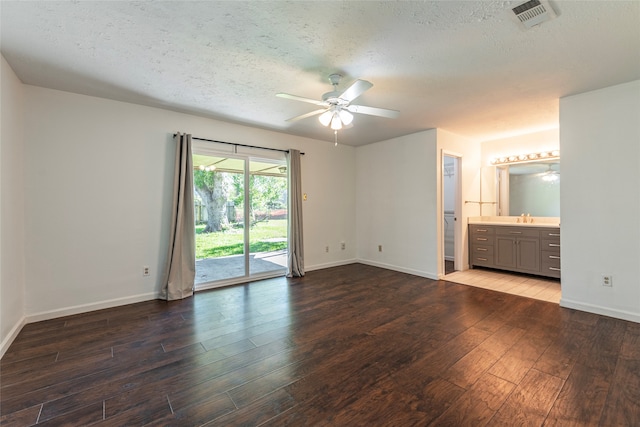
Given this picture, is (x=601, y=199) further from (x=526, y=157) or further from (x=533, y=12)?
(x=533, y=12)

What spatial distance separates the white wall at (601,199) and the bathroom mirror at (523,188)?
5.76ft

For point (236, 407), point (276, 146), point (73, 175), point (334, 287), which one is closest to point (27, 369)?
point (236, 407)

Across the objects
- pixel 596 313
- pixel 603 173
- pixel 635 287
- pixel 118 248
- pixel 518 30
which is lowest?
pixel 596 313

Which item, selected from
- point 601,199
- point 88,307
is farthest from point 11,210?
point 601,199

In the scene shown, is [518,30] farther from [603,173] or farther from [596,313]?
[596,313]

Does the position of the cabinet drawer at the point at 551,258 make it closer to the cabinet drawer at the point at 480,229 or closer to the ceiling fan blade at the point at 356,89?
the cabinet drawer at the point at 480,229

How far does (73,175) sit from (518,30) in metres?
4.54

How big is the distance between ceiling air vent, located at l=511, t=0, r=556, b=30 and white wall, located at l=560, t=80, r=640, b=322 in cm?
199

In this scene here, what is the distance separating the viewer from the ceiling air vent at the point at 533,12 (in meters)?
1.77

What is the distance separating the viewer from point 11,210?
261 cm

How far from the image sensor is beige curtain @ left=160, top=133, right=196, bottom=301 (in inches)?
145

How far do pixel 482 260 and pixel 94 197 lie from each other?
6.16 m

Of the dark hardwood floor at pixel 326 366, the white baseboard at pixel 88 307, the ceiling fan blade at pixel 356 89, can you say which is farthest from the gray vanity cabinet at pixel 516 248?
the white baseboard at pixel 88 307

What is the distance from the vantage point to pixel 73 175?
10.4ft
